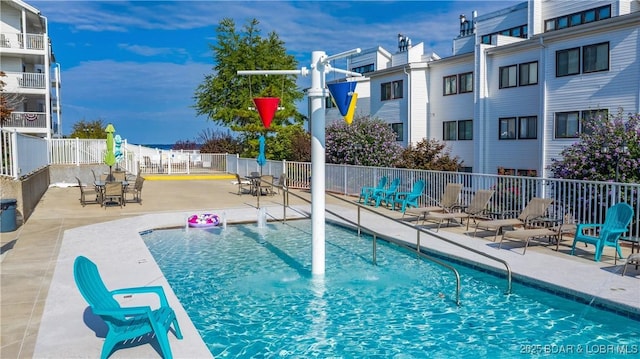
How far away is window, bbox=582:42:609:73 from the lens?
20.7 m

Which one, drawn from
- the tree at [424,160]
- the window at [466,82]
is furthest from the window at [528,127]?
the tree at [424,160]

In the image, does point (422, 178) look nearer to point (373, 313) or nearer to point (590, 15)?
point (373, 313)

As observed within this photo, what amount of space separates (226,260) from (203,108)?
3628 centimetres

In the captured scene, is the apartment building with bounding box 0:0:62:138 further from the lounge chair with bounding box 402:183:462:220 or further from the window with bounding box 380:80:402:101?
the lounge chair with bounding box 402:183:462:220

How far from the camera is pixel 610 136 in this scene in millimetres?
12602

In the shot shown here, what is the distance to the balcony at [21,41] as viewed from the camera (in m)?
36.1

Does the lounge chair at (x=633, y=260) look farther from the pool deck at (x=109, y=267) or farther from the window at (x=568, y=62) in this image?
the window at (x=568, y=62)

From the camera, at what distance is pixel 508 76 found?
25250 millimetres

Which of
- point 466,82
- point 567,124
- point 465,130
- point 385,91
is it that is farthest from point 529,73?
point 385,91

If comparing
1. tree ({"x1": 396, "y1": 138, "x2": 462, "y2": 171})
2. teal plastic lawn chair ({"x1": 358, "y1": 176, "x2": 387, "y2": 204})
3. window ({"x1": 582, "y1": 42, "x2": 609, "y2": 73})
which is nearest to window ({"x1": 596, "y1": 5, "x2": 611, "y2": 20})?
window ({"x1": 582, "y1": 42, "x2": 609, "y2": 73})

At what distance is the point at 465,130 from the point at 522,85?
4288 millimetres

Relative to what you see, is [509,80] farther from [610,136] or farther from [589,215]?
[589,215]

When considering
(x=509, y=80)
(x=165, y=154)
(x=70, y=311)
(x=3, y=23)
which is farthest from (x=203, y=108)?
(x=70, y=311)

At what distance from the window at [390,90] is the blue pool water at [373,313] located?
22.2 meters
